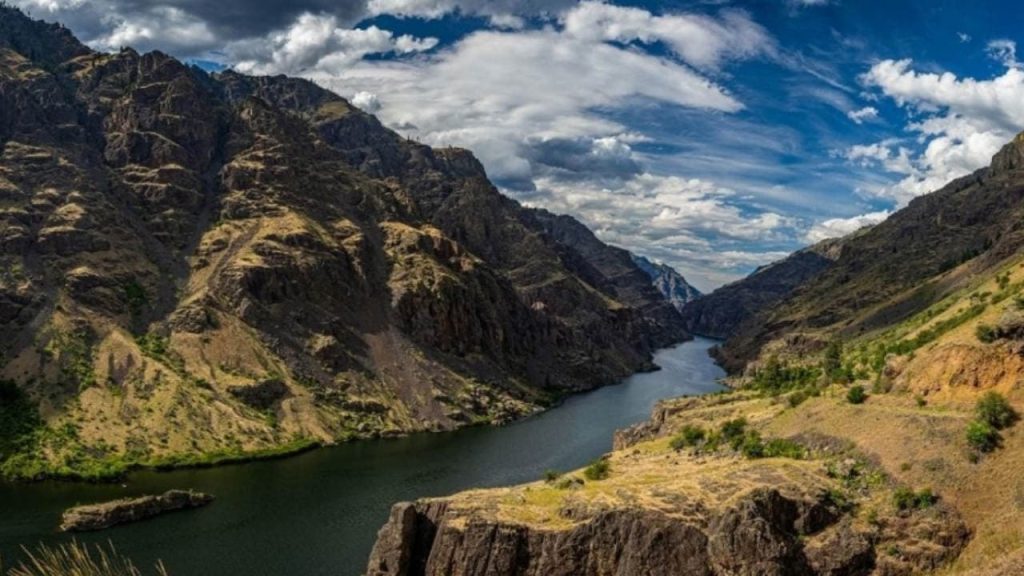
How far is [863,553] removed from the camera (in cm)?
5888

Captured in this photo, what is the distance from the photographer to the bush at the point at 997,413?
203 feet

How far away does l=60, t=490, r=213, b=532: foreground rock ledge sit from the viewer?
12225 cm

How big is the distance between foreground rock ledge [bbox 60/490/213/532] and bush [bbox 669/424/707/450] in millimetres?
86017

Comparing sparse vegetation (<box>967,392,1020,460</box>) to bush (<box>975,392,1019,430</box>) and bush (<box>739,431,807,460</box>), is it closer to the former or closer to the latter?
bush (<box>975,392,1019,430</box>)

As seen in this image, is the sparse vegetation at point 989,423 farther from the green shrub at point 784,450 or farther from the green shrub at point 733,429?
the green shrub at point 733,429

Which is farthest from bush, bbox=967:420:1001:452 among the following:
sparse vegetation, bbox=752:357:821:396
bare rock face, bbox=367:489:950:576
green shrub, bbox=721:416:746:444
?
sparse vegetation, bbox=752:357:821:396

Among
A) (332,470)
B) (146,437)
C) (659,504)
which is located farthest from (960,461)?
(146,437)

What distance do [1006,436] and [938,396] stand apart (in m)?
9.31

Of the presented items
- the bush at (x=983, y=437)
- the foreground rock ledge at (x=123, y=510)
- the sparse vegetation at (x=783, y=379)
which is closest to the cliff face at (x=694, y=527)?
the bush at (x=983, y=437)

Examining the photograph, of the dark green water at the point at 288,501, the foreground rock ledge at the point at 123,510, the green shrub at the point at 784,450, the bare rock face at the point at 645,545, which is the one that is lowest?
the dark green water at the point at 288,501

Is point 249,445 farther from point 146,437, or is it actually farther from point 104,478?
point 104,478

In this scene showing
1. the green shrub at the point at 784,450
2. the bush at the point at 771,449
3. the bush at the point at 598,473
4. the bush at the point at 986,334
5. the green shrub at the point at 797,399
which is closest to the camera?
the bush at the point at 986,334

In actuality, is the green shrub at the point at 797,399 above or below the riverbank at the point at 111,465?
above

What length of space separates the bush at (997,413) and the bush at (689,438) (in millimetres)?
34672
